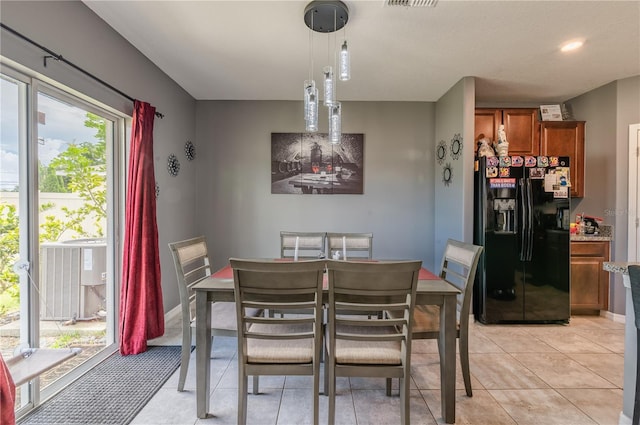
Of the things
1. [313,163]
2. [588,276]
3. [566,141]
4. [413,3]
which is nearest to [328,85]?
[413,3]

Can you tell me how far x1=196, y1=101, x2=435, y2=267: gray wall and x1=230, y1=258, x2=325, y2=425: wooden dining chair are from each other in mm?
2322

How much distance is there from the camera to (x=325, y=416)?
178cm

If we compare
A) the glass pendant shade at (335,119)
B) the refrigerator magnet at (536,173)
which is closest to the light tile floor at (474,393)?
the refrigerator magnet at (536,173)

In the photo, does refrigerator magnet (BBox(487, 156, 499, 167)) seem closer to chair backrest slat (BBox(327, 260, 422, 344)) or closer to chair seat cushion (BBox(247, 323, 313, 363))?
chair backrest slat (BBox(327, 260, 422, 344))

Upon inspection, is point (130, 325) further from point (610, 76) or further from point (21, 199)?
point (610, 76)

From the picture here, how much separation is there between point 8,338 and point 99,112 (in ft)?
5.64

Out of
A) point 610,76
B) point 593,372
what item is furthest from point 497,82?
point 593,372

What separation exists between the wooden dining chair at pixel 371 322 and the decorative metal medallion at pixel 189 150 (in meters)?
3.03

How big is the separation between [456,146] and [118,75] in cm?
348

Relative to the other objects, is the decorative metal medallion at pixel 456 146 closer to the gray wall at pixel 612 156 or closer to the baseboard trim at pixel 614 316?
the gray wall at pixel 612 156

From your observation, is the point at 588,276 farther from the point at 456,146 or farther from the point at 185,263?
the point at 185,263

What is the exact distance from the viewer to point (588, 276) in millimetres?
3346

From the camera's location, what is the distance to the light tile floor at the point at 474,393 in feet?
5.80

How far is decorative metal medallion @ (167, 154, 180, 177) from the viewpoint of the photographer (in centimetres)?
321
